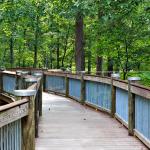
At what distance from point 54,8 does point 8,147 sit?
11.1m

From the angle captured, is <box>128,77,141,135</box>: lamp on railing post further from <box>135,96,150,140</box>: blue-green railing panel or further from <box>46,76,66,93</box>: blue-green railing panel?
<box>46,76,66,93</box>: blue-green railing panel

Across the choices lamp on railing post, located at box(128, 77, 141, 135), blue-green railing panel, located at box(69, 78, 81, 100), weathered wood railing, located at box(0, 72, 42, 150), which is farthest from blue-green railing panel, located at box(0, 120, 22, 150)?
blue-green railing panel, located at box(69, 78, 81, 100)

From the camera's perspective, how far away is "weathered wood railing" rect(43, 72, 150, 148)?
281 inches

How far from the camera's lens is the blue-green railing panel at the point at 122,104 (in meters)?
8.80

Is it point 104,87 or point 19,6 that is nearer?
point 104,87

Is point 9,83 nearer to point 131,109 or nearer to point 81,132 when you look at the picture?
point 81,132

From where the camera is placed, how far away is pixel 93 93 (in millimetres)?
12344

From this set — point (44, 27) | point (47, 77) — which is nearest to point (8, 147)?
point (47, 77)

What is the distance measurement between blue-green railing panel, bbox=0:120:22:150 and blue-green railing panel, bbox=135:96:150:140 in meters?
2.84

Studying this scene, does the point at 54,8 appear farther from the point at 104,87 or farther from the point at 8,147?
the point at 8,147

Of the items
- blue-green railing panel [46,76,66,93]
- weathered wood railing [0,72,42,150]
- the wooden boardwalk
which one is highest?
weathered wood railing [0,72,42,150]

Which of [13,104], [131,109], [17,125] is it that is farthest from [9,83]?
[13,104]

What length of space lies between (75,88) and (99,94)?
3031mm

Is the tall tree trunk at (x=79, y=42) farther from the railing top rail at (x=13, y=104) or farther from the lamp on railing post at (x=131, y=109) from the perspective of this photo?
the railing top rail at (x=13, y=104)
